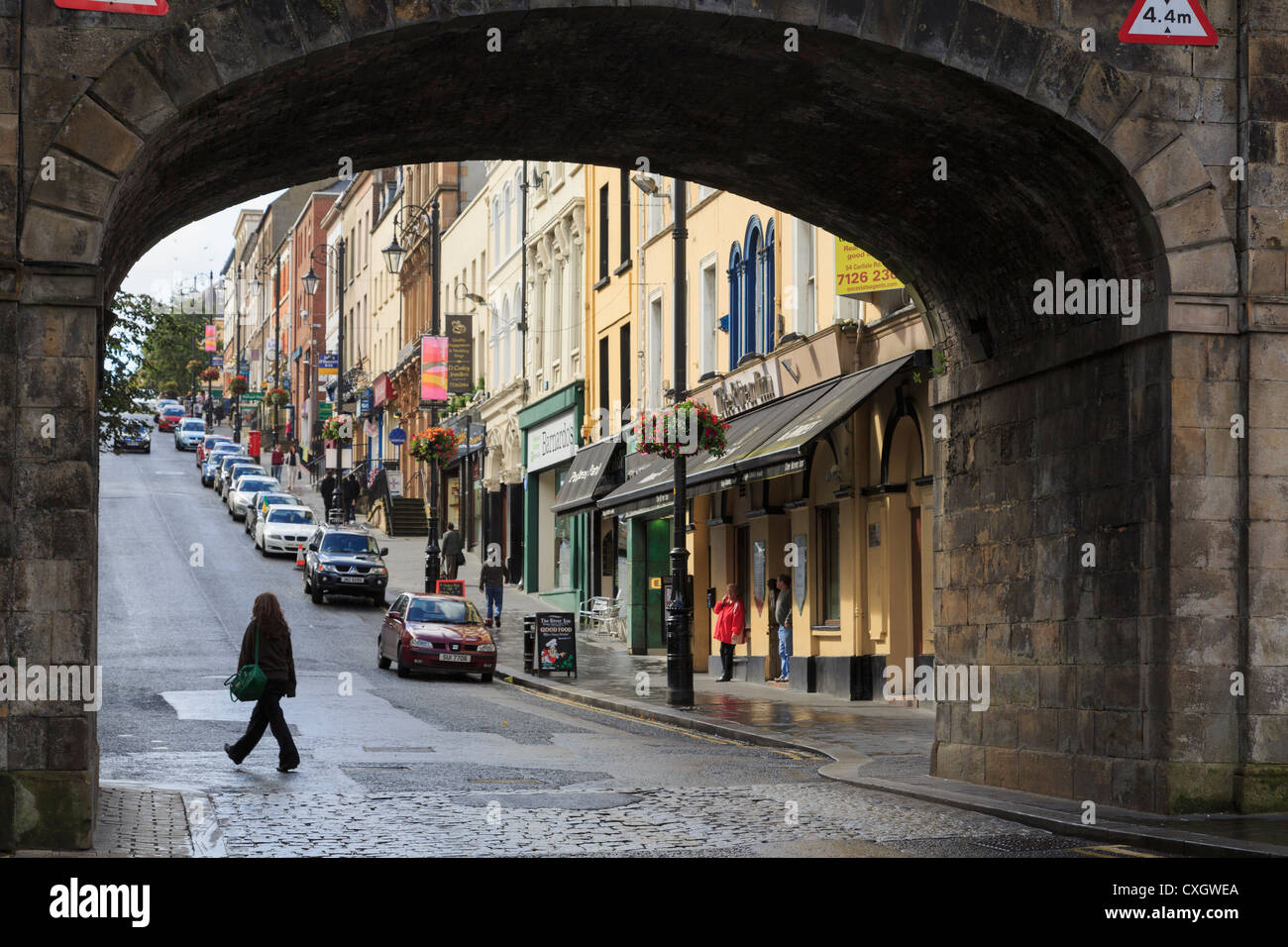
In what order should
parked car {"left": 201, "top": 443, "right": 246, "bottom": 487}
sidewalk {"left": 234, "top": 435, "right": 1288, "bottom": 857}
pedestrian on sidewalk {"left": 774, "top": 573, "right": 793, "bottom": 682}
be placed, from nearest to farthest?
sidewalk {"left": 234, "top": 435, "right": 1288, "bottom": 857}, pedestrian on sidewalk {"left": 774, "top": 573, "right": 793, "bottom": 682}, parked car {"left": 201, "top": 443, "right": 246, "bottom": 487}

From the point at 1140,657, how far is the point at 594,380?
101 ft

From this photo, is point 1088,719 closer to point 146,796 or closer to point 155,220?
point 146,796

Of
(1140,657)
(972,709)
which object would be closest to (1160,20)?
(1140,657)

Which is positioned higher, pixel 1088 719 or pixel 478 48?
pixel 478 48

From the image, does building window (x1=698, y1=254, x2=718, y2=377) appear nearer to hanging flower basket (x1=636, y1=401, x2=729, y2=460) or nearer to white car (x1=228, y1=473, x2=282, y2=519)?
hanging flower basket (x1=636, y1=401, x2=729, y2=460)

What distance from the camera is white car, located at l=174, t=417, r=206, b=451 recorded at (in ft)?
318

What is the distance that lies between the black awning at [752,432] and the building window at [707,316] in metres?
3.81

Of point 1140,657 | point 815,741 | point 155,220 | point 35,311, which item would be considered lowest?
→ point 815,741

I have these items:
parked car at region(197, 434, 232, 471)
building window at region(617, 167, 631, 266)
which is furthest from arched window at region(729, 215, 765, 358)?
parked car at region(197, 434, 232, 471)

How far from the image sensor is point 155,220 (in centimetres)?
1423

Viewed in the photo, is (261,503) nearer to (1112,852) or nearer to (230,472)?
(230,472)

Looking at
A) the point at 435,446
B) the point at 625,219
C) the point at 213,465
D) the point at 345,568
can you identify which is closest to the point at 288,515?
the point at 435,446

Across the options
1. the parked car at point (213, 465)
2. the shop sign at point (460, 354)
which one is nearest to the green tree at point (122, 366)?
the shop sign at point (460, 354)

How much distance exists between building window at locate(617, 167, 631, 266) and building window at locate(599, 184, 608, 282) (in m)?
1.46
